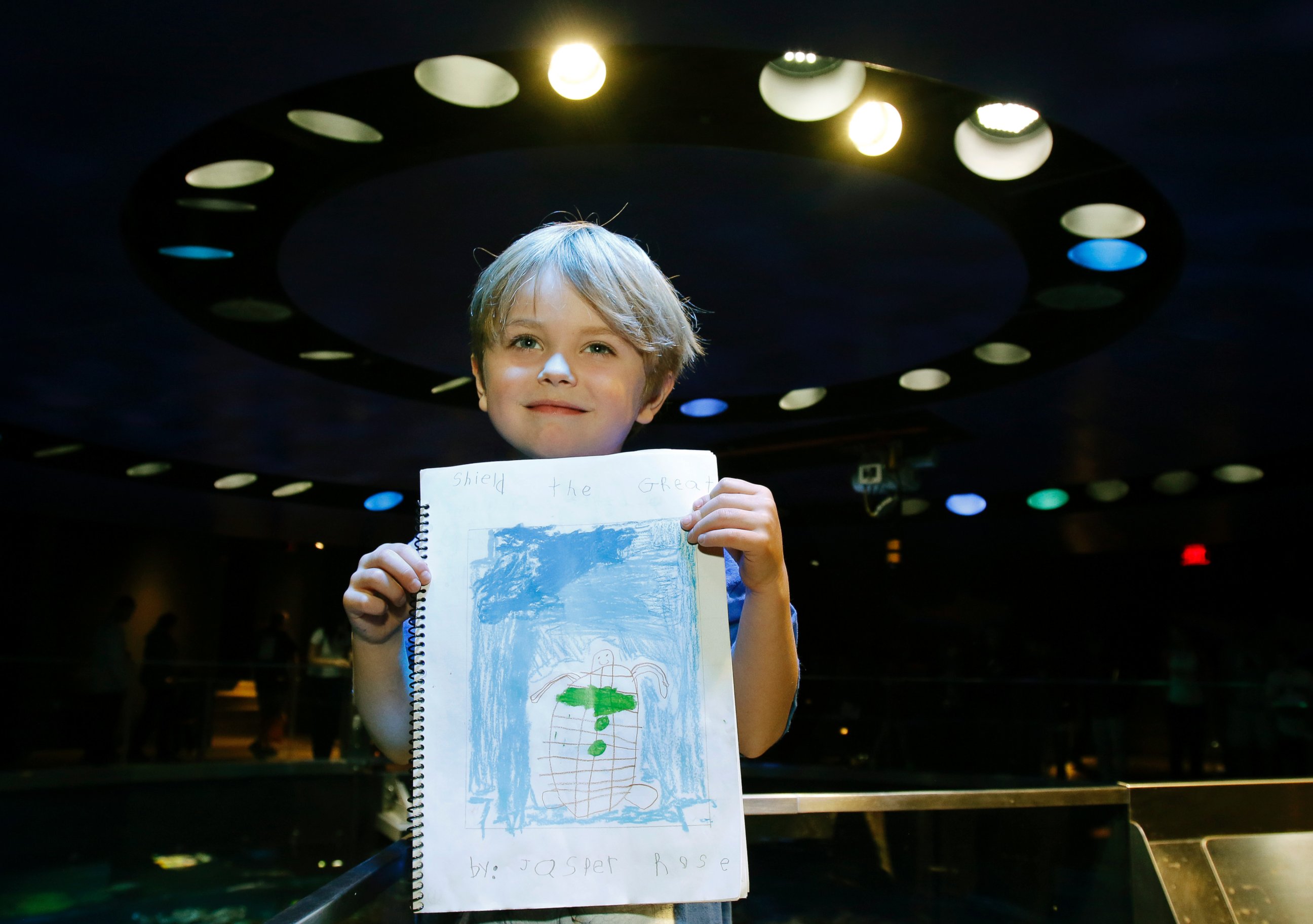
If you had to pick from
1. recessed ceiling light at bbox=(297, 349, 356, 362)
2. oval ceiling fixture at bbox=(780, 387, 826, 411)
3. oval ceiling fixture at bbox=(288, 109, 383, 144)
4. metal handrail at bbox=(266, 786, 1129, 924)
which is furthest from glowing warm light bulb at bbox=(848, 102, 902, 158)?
recessed ceiling light at bbox=(297, 349, 356, 362)

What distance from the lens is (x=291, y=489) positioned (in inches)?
448

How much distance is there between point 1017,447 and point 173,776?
8018 mm

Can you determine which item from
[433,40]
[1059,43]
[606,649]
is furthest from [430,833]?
[1059,43]

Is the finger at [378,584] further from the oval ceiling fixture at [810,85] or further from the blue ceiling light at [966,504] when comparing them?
the blue ceiling light at [966,504]

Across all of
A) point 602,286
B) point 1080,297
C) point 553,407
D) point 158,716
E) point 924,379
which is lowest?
point 158,716

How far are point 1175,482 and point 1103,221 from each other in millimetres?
7145

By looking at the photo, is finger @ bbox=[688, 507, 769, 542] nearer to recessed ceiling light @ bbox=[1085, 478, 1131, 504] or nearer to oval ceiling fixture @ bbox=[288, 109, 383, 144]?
oval ceiling fixture @ bbox=[288, 109, 383, 144]

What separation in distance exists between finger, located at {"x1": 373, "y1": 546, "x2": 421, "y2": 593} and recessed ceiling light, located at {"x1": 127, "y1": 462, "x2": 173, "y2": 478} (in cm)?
1059

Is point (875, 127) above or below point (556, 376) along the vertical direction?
above

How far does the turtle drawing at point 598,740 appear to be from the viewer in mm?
889

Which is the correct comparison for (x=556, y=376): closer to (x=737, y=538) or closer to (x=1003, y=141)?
(x=737, y=538)

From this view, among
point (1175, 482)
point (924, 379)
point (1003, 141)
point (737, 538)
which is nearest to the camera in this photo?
point (737, 538)

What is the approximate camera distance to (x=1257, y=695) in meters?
6.86

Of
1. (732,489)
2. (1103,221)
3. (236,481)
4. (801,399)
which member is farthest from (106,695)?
(732,489)
